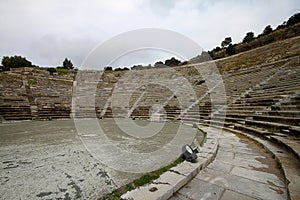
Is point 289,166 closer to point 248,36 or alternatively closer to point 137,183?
point 137,183

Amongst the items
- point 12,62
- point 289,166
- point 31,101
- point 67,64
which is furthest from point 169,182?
point 67,64

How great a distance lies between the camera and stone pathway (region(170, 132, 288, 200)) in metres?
1.47

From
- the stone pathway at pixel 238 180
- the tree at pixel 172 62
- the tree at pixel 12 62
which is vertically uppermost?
the tree at pixel 172 62

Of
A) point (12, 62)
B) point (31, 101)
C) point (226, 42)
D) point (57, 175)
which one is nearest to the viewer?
point (57, 175)

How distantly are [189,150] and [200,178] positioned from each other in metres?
0.40

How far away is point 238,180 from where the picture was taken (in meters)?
1.75

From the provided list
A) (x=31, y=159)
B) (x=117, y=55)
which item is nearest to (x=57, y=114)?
(x=117, y=55)

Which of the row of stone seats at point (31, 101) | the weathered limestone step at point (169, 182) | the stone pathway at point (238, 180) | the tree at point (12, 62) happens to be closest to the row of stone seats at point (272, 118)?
the stone pathway at point (238, 180)

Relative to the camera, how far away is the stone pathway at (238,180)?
1467mm

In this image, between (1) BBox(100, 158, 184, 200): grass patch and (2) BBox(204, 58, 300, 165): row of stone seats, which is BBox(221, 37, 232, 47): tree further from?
(1) BBox(100, 158, 184, 200): grass patch

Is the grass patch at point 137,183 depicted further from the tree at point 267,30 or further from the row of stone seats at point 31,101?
the tree at point 267,30

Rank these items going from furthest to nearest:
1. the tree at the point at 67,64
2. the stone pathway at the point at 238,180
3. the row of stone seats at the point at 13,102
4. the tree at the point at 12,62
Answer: the tree at the point at 67,64 → the tree at the point at 12,62 → the row of stone seats at the point at 13,102 → the stone pathway at the point at 238,180

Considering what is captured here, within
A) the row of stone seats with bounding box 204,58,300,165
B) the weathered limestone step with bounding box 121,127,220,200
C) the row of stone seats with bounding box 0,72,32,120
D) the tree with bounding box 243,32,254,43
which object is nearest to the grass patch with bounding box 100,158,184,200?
the weathered limestone step with bounding box 121,127,220,200

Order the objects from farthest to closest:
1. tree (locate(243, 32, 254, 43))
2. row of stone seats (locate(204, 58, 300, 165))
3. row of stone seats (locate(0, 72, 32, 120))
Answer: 1. tree (locate(243, 32, 254, 43))
2. row of stone seats (locate(0, 72, 32, 120))
3. row of stone seats (locate(204, 58, 300, 165))
